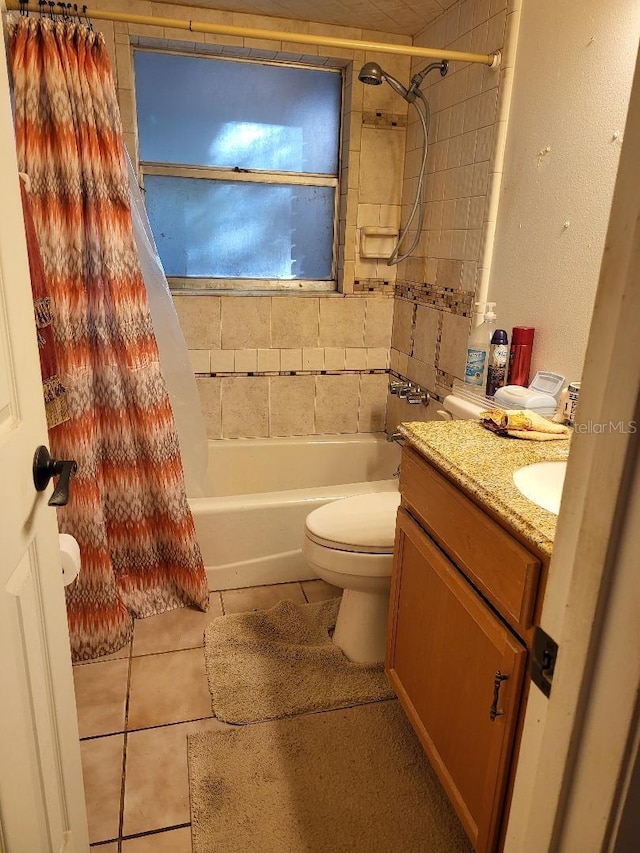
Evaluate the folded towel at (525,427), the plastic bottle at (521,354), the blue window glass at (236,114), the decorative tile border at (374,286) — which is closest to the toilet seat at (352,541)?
the folded towel at (525,427)

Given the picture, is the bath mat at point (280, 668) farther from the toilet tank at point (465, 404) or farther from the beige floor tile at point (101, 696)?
the toilet tank at point (465, 404)

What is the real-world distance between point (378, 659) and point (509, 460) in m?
0.94

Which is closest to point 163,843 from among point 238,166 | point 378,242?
point 378,242

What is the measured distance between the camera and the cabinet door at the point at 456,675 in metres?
1.09

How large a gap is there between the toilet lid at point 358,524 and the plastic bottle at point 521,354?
1.83ft

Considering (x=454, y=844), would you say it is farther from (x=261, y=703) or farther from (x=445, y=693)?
(x=261, y=703)

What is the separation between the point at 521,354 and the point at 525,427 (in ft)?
1.44

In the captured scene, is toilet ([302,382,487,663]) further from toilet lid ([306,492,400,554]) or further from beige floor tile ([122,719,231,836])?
beige floor tile ([122,719,231,836])

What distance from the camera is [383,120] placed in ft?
8.67

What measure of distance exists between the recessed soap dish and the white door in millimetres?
2008

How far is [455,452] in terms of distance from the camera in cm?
134

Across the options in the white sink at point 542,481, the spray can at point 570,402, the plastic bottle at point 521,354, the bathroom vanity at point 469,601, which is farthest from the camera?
the plastic bottle at point 521,354

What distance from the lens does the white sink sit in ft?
4.05

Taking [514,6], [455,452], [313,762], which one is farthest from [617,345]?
[514,6]
